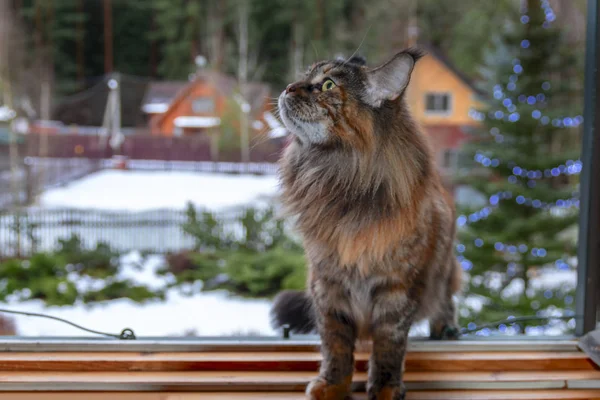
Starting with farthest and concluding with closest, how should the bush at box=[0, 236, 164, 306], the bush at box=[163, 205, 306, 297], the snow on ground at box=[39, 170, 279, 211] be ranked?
the bush at box=[163, 205, 306, 297], the bush at box=[0, 236, 164, 306], the snow on ground at box=[39, 170, 279, 211]

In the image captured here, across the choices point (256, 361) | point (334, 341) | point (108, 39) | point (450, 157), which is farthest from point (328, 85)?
point (450, 157)

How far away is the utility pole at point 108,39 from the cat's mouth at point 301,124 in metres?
2.42

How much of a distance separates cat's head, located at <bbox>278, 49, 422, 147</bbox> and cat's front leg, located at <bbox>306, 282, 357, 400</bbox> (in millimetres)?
355

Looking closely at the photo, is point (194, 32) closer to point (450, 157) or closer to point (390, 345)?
point (450, 157)

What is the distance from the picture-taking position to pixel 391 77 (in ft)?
3.51

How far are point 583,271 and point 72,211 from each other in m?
4.25

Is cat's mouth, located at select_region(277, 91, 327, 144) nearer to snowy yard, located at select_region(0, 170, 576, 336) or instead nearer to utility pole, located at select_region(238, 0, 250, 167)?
utility pole, located at select_region(238, 0, 250, 167)

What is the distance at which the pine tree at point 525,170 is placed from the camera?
443 centimetres

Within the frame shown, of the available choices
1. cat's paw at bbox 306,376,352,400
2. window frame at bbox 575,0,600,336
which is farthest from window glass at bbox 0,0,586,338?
cat's paw at bbox 306,376,352,400

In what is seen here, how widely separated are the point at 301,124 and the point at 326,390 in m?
0.61

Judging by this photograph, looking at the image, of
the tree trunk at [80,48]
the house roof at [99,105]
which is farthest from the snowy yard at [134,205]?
the tree trunk at [80,48]

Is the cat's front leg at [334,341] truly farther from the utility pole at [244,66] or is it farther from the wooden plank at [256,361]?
the utility pole at [244,66]

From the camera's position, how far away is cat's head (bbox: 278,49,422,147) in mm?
1104

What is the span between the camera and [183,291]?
4.45 metres
